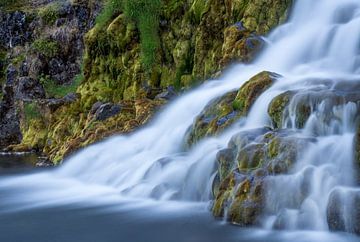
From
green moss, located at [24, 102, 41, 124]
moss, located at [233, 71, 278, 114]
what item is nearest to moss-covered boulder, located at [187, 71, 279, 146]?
moss, located at [233, 71, 278, 114]

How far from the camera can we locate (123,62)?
2167 cm

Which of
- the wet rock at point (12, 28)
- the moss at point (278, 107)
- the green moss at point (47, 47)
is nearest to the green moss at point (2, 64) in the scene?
the wet rock at point (12, 28)

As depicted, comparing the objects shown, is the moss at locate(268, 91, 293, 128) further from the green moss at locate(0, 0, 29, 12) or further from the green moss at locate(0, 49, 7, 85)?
the green moss at locate(0, 0, 29, 12)

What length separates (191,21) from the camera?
18.5 m

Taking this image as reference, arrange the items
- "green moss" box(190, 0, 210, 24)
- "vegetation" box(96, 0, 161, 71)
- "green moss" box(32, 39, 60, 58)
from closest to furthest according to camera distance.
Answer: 1. "green moss" box(190, 0, 210, 24)
2. "vegetation" box(96, 0, 161, 71)
3. "green moss" box(32, 39, 60, 58)

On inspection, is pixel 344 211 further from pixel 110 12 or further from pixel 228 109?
pixel 110 12

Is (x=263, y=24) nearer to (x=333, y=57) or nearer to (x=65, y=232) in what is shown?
(x=333, y=57)

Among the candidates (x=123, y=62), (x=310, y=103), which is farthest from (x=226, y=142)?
(x=123, y=62)

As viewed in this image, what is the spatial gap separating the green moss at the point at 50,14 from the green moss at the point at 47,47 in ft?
8.13

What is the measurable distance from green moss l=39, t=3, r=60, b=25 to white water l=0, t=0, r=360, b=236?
20.2m

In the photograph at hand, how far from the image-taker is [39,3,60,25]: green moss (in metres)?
33.5

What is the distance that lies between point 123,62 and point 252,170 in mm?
14687

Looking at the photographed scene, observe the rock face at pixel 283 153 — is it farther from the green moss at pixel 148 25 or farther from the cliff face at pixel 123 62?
the green moss at pixel 148 25

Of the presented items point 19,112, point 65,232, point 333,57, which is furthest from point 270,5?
point 19,112
